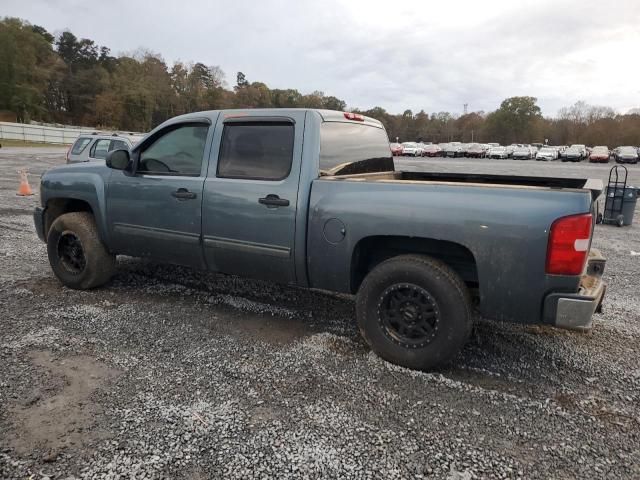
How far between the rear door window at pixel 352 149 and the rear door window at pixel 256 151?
0.30 metres

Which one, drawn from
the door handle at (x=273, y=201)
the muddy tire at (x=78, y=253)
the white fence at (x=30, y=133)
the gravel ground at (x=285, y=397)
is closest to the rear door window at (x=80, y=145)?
the muddy tire at (x=78, y=253)

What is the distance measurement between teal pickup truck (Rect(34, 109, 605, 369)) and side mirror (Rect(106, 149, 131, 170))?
0.6 inches

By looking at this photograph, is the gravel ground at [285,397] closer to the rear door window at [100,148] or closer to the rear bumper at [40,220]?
the rear bumper at [40,220]

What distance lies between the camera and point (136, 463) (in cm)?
226

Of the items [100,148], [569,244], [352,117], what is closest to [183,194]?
[352,117]

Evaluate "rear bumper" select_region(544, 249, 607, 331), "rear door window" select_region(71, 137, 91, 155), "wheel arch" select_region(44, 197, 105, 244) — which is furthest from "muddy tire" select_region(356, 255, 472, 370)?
"rear door window" select_region(71, 137, 91, 155)

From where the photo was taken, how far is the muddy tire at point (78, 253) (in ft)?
15.1

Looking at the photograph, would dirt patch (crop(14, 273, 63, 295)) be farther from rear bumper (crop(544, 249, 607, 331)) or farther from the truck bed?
rear bumper (crop(544, 249, 607, 331))

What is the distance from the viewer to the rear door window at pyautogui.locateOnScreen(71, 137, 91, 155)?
11.6m

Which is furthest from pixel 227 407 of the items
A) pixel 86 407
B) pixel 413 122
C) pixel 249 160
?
pixel 413 122

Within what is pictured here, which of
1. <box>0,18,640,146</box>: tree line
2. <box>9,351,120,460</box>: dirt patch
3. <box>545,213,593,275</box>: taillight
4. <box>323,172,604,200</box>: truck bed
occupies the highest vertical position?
<box>0,18,640,146</box>: tree line

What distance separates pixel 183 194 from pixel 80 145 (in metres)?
9.36

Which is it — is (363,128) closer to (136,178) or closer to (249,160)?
(249,160)

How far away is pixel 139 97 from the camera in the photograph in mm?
86750
